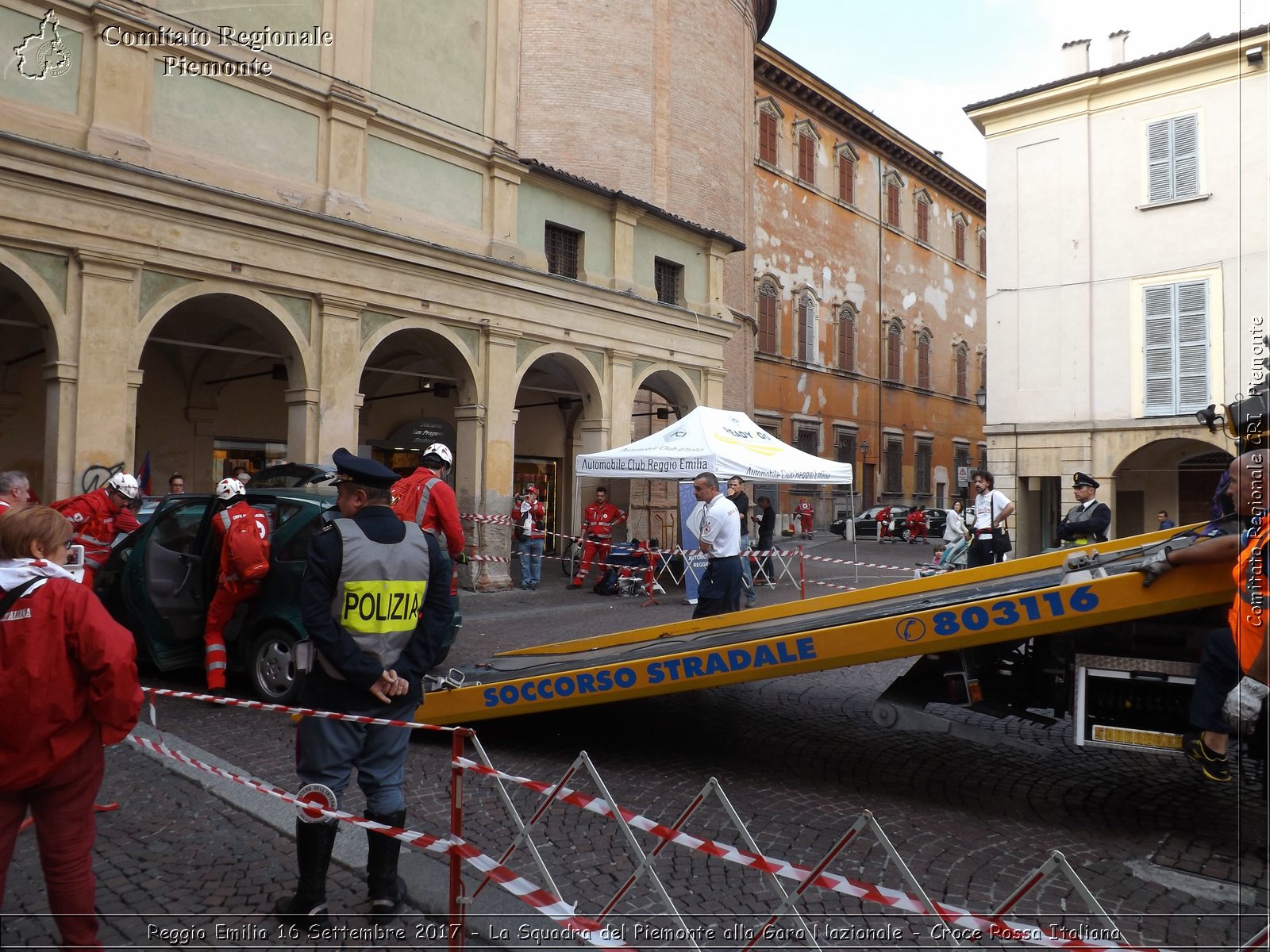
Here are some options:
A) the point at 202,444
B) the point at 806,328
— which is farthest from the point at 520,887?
the point at 806,328

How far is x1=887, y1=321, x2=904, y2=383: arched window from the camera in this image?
37.8 metres

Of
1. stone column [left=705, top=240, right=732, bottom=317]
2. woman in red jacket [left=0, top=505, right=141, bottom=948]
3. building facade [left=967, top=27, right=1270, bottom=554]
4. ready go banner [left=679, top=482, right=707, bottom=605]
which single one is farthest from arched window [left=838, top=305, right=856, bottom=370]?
woman in red jacket [left=0, top=505, right=141, bottom=948]

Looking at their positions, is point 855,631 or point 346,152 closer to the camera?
point 855,631

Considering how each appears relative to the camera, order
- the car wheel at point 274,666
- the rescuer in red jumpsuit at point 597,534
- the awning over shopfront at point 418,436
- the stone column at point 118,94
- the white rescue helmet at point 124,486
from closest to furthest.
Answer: the car wheel at point 274,666, the white rescue helmet at point 124,486, the stone column at point 118,94, the rescuer in red jumpsuit at point 597,534, the awning over shopfront at point 418,436

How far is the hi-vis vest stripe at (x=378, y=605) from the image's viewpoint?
11.9 feet

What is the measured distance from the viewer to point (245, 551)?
22.6 ft

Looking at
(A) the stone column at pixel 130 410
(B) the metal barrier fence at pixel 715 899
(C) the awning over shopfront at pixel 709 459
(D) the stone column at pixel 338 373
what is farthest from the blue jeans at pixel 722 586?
(A) the stone column at pixel 130 410

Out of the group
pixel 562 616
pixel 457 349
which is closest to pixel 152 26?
pixel 457 349

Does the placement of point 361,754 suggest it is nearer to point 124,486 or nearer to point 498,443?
point 124,486

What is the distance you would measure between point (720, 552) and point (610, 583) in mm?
7172

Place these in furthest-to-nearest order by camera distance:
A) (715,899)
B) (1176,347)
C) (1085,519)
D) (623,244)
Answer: (1176,347), (623,244), (1085,519), (715,899)

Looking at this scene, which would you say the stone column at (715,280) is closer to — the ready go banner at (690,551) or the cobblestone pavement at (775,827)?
the ready go banner at (690,551)

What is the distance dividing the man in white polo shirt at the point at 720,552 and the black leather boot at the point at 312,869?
5451mm

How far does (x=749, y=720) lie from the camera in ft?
22.0
